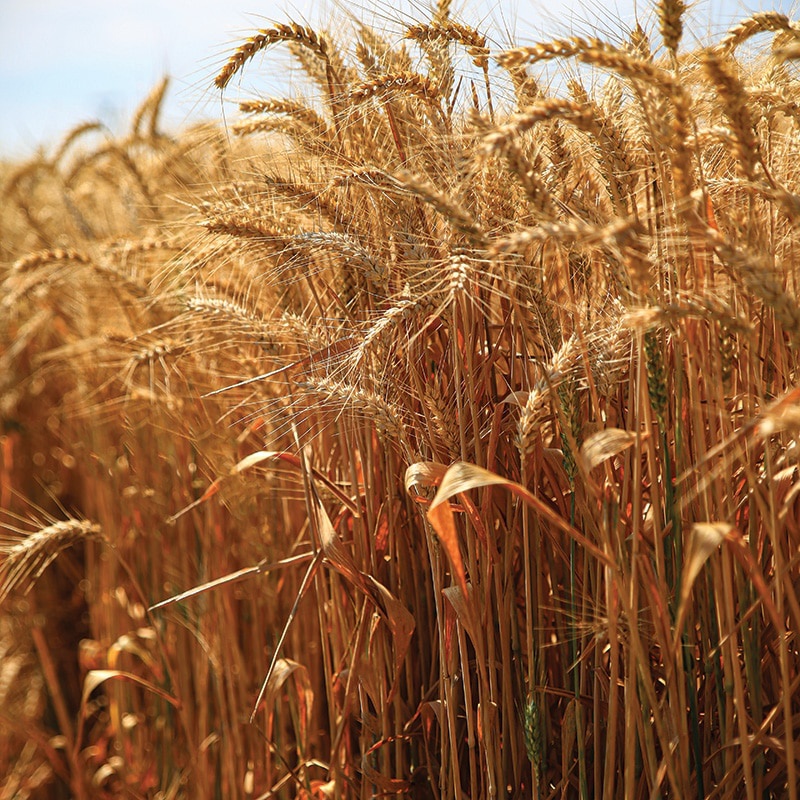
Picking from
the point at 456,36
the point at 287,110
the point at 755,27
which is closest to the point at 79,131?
the point at 287,110

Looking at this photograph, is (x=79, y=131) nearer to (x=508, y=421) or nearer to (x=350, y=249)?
(x=350, y=249)

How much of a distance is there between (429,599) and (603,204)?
0.63 meters

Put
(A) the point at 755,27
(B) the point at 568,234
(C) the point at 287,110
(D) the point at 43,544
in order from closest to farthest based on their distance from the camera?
(B) the point at 568,234, (A) the point at 755,27, (C) the point at 287,110, (D) the point at 43,544

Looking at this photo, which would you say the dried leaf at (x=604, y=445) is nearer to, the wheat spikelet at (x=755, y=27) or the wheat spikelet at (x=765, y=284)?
the wheat spikelet at (x=765, y=284)

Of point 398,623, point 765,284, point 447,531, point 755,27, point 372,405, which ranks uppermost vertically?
point 755,27

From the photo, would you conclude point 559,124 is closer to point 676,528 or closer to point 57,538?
point 676,528

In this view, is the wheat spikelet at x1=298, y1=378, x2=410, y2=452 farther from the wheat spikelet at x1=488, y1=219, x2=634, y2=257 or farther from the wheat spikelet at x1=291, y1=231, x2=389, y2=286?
the wheat spikelet at x1=488, y1=219, x2=634, y2=257

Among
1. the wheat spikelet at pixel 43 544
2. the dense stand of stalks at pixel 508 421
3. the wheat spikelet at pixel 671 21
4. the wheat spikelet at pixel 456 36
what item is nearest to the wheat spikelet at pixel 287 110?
the dense stand of stalks at pixel 508 421

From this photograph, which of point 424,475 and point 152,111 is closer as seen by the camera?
point 424,475

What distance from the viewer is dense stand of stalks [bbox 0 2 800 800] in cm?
77

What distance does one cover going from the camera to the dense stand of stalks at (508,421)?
77 cm

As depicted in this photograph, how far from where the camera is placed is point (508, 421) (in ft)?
3.45

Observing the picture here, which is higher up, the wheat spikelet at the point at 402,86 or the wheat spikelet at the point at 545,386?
the wheat spikelet at the point at 402,86

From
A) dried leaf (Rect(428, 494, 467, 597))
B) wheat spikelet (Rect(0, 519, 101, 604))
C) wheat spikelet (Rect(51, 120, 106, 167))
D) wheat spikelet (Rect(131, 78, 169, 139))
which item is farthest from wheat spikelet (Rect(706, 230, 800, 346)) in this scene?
wheat spikelet (Rect(51, 120, 106, 167))
